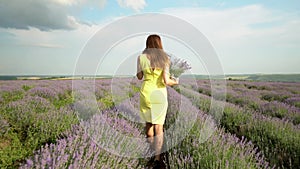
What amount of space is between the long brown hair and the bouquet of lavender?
0.21 meters

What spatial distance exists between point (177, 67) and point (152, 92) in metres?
0.52

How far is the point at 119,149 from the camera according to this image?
3.03m

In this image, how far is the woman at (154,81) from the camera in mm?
3287

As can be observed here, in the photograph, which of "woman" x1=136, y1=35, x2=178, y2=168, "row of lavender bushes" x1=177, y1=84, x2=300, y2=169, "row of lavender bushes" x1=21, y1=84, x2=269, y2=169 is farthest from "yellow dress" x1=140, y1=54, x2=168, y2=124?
"row of lavender bushes" x1=177, y1=84, x2=300, y2=169

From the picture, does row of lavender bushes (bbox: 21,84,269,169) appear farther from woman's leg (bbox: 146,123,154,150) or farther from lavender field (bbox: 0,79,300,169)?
woman's leg (bbox: 146,123,154,150)

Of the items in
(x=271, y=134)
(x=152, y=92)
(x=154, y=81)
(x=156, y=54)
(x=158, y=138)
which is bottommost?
(x=271, y=134)

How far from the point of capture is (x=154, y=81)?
340 cm

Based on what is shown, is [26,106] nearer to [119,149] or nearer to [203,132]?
[119,149]

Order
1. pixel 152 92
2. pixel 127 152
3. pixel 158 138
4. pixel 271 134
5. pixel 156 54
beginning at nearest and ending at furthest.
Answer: pixel 127 152, pixel 156 54, pixel 152 92, pixel 158 138, pixel 271 134

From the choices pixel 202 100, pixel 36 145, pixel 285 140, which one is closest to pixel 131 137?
pixel 36 145

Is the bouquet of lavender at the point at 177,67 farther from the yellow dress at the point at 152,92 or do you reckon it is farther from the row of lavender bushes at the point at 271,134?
the row of lavender bushes at the point at 271,134

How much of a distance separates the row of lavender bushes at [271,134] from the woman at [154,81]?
1453mm

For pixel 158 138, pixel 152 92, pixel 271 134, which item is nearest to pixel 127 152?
pixel 158 138

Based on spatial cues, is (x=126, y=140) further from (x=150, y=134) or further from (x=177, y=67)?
(x=177, y=67)
